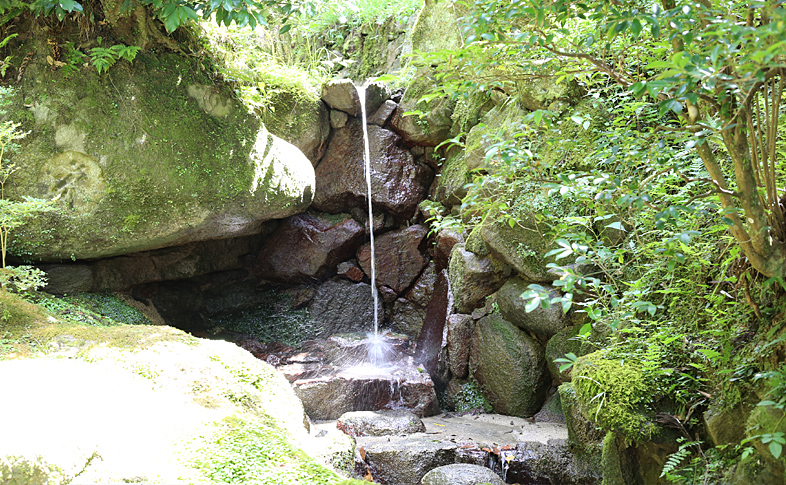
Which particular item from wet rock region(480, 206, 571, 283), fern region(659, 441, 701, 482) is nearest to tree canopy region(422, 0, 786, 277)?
fern region(659, 441, 701, 482)

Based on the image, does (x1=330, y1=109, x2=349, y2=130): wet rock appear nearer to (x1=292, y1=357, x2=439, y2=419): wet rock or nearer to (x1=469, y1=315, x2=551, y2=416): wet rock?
(x1=469, y1=315, x2=551, y2=416): wet rock

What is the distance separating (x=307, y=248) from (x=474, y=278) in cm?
322

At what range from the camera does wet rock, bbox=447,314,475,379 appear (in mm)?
6652

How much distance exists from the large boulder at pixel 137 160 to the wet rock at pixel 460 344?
9.47 ft

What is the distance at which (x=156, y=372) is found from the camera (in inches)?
134

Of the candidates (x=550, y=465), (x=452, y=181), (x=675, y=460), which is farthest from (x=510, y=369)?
(x=675, y=460)

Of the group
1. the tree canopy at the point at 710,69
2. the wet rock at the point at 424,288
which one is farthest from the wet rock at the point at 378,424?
the tree canopy at the point at 710,69

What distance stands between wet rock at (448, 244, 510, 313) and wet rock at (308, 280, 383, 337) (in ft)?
7.22

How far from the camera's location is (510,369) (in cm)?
608

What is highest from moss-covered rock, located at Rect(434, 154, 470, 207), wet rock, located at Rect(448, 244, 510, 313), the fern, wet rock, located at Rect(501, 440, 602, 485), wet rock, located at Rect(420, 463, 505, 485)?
moss-covered rock, located at Rect(434, 154, 470, 207)

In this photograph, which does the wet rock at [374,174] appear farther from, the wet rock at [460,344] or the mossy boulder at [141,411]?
the mossy boulder at [141,411]

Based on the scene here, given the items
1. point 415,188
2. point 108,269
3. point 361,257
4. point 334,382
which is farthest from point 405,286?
point 108,269

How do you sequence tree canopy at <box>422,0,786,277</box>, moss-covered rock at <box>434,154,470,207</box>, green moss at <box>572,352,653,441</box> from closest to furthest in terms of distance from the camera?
tree canopy at <box>422,0,786,277</box> < green moss at <box>572,352,653,441</box> < moss-covered rock at <box>434,154,470,207</box>

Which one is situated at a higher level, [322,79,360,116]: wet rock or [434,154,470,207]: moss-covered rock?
[322,79,360,116]: wet rock
